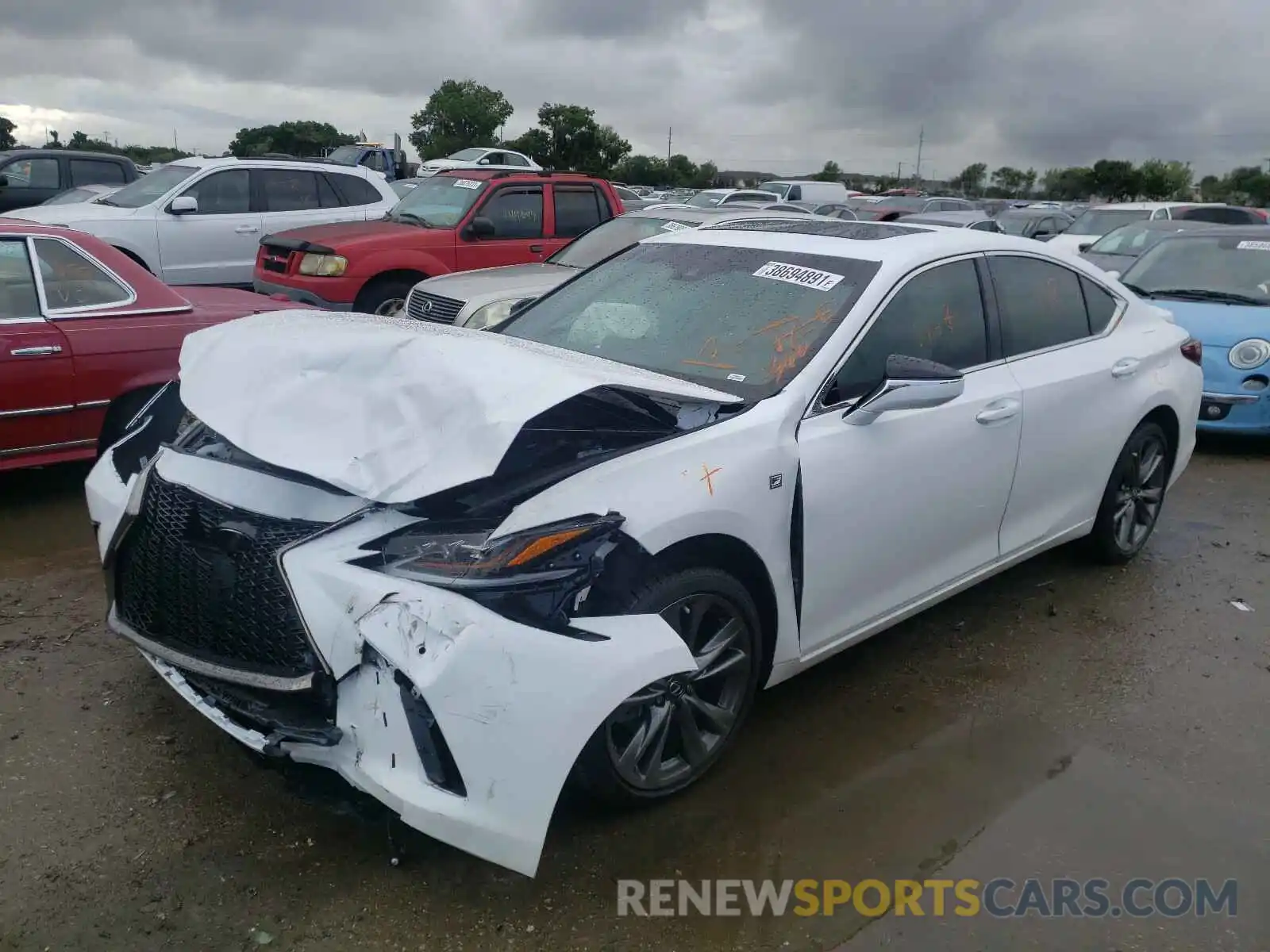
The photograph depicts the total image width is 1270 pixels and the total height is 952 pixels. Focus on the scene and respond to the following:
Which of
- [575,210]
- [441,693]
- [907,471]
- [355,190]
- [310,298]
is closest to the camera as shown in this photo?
[441,693]

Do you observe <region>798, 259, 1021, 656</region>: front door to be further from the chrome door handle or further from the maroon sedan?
the maroon sedan

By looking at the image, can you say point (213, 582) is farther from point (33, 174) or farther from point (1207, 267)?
point (33, 174)

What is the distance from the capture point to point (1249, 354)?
24.2ft

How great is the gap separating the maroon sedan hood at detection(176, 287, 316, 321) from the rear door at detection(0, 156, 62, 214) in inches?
379

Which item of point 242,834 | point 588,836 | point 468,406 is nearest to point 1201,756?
point 588,836

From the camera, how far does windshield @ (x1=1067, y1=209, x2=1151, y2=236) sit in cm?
1608

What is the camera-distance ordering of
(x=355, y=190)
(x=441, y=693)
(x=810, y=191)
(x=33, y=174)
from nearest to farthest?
(x=441, y=693) < (x=355, y=190) < (x=33, y=174) < (x=810, y=191)

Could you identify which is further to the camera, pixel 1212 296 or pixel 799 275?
pixel 1212 296

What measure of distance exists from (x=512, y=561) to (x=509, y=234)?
7.94 metres

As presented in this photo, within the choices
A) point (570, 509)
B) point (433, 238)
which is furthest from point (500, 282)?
point (570, 509)

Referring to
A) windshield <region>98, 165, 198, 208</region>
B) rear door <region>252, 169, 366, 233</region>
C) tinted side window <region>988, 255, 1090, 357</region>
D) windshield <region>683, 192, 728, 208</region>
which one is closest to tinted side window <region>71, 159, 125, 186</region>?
windshield <region>98, 165, 198, 208</region>

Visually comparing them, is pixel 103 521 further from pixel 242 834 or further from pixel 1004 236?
pixel 1004 236

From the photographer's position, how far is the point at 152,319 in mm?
5555

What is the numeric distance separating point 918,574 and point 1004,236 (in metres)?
1.72
